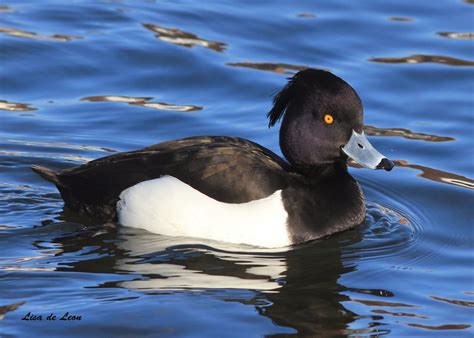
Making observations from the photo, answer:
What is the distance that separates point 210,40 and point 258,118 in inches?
90.0

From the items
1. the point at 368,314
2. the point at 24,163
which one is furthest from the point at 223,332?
the point at 24,163

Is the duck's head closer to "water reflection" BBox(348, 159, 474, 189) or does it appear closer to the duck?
the duck

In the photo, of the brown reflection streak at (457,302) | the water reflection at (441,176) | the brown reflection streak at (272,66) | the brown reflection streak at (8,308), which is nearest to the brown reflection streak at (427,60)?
the brown reflection streak at (272,66)

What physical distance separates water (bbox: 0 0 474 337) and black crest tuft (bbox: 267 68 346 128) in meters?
1.11

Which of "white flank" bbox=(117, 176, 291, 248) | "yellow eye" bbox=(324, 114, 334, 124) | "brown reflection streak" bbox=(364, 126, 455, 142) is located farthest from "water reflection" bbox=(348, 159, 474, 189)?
"white flank" bbox=(117, 176, 291, 248)

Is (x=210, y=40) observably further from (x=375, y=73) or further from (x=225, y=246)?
(x=225, y=246)

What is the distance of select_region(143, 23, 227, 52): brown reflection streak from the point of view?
12695mm

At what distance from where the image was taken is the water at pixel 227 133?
6949mm

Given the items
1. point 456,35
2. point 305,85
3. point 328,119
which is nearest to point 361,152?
point 328,119

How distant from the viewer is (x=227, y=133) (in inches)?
410

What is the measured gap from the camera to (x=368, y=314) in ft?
22.9

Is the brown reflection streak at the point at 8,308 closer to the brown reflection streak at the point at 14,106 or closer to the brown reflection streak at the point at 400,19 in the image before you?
the brown reflection streak at the point at 14,106

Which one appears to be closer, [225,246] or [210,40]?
[225,246]

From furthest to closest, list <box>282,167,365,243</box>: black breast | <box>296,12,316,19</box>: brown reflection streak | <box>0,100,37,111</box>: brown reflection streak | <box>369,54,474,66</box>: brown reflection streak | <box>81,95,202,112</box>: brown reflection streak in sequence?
<box>296,12,316,19</box>: brown reflection streak
<box>369,54,474,66</box>: brown reflection streak
<box>81,95,202,112</box>: brown reflection streak
<box>0,100,37,111</box>: brown reflection streak
<box>282,167,365,243</box>: black breast
